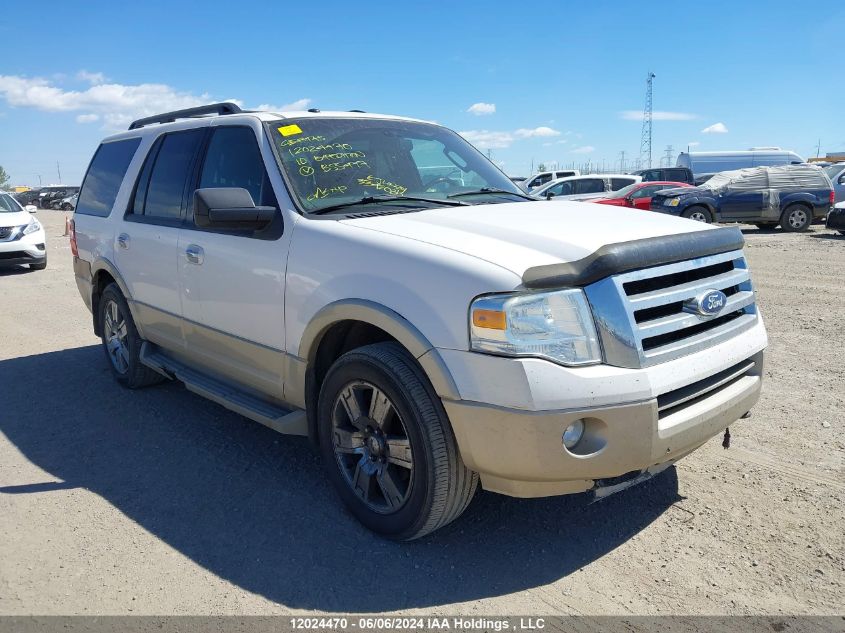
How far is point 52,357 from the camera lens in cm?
676

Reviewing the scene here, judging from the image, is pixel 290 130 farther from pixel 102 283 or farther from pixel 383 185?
pixel 102 283

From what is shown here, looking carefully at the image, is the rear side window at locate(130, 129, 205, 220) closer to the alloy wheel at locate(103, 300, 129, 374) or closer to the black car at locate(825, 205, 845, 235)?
the alloy wheel at locate(103, 300, 129, 374)

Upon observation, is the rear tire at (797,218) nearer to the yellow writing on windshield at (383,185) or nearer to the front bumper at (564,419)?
the yellow writing on windshield at (383,185)

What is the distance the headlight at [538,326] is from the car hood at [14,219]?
43.9 feet

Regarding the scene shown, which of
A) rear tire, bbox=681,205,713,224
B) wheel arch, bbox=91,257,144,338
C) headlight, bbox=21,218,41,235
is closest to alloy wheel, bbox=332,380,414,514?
wheel arch, bbox=91,257,144,338

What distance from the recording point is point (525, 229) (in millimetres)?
3137

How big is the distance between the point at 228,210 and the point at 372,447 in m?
1.39

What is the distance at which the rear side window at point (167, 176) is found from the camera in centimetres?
461

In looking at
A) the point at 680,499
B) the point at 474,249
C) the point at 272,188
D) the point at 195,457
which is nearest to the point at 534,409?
the point at 474,249

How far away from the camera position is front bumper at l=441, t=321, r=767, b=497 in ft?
8.51

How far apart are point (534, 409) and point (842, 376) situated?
398 cm

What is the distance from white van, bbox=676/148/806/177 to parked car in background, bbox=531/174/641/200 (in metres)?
12.1

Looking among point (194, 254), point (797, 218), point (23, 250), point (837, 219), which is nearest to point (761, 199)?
point (797, 218)

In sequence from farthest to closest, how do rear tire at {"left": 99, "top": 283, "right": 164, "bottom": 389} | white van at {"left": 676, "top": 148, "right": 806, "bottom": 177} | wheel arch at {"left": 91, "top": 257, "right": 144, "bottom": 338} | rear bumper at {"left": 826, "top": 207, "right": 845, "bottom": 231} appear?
white van at {"left": 676, "top": 148, "right": 806, "bottom": 177}
rear bumper at {"left": 826, "top": 207, "right": 845, "bottom": 231}
rear tire at {"left": 99, "top": 283, "right": 164, "bottom": 389}
wheel arch at {"left": 91, "top": 257, "right": 144, "bottom": 338}
